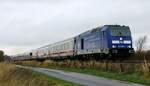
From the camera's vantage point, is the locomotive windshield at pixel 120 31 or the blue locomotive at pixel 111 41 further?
the locomotive windshield at pixel 120 31

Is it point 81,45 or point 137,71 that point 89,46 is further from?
point 137,71

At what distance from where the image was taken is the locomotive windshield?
4308 cm

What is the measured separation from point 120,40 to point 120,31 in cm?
127

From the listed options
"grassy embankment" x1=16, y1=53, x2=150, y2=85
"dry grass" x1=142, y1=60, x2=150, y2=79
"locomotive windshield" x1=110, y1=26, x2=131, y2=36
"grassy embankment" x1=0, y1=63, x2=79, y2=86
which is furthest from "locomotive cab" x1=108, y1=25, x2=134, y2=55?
"dry grass" x1=142, y1=60, x2=150, y2=79

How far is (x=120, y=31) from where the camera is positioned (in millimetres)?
43312

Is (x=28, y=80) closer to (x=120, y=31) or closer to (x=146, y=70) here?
(x=146, y=70)

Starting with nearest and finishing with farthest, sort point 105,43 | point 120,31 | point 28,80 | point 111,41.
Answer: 1. point 28,80
2. point 111,41
3. point 105,43
4. point 120,31

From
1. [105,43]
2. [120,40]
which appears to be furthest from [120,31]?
[105,43]

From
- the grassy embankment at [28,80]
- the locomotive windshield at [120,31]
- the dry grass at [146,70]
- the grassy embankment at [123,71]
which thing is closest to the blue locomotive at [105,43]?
the locomotive windshield at [120,31]

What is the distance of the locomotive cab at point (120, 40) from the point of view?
41719 mm

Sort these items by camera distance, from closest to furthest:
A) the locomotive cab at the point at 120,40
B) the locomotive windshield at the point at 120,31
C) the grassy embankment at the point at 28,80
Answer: the grassy embankment at the point at 28,80 → the locomotive cab at the point at 120,40 → the locomotive windshield at the point at 120,31

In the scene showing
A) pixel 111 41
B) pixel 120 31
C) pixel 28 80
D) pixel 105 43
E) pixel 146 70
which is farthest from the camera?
pixel 120 31

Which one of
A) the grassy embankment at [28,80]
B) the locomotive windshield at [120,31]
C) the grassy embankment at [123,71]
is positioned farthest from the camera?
the locomotive windshield at [120,31]

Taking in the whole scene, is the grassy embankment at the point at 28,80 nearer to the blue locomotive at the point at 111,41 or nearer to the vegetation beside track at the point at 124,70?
the vegetation beside track at the point at 124,70
